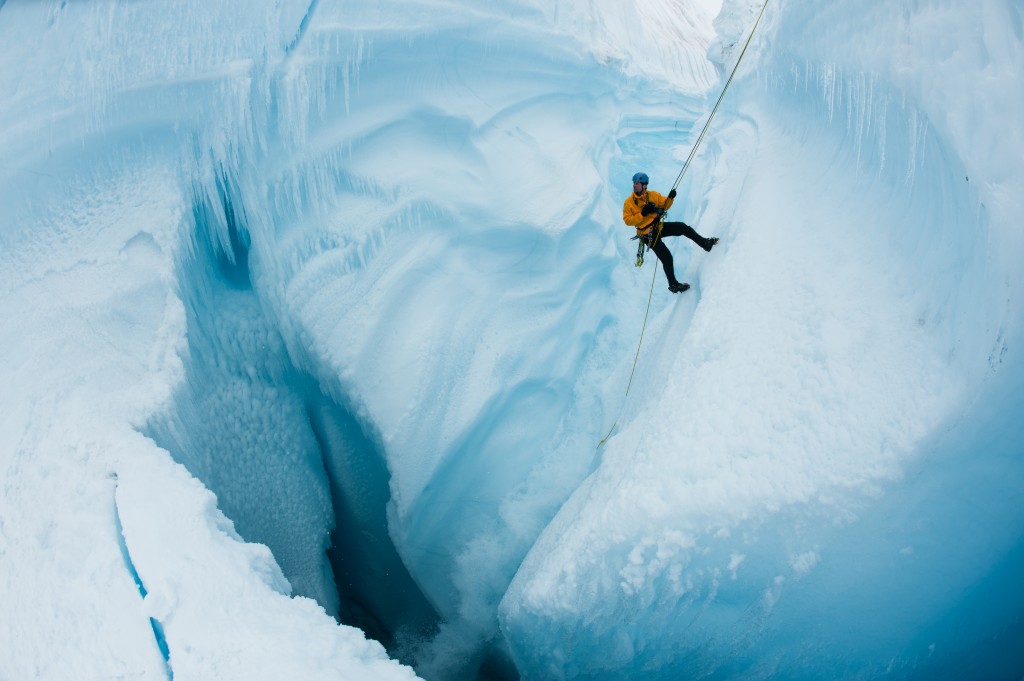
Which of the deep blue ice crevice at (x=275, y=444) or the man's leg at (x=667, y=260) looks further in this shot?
the man's leg at (x=667, y=260)

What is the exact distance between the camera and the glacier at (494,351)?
2186 mm

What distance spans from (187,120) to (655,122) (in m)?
4.45

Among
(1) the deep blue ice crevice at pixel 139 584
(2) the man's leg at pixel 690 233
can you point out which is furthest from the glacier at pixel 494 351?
(2) the man's leg at pixel 690 233

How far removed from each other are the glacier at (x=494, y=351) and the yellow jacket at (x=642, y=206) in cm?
45

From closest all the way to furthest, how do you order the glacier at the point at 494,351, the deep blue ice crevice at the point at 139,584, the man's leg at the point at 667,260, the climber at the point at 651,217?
1. the deep blue ice crevice at the point at 139,584
2. the glacier at the point at 494,351
3. the climber at the point at 651,217
4. the man's leg at the point at 667,260

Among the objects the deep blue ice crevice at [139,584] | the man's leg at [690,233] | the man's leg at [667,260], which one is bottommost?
the deep blue ice crevice at [139,584]

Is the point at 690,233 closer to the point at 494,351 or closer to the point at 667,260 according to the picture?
the point at 667,260

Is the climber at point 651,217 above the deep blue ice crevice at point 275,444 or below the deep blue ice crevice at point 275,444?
above

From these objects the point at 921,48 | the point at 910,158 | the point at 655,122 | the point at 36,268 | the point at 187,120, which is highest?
the point at 921,48

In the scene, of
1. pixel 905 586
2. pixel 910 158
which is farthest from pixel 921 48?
pixel 905 586

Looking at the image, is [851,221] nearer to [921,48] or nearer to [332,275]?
[921,48]

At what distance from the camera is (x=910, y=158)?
2402mm

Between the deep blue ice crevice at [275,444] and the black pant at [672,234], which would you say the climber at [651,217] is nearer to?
the black pant at [672,234]

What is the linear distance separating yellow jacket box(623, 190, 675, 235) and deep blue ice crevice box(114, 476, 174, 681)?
2.89 m
